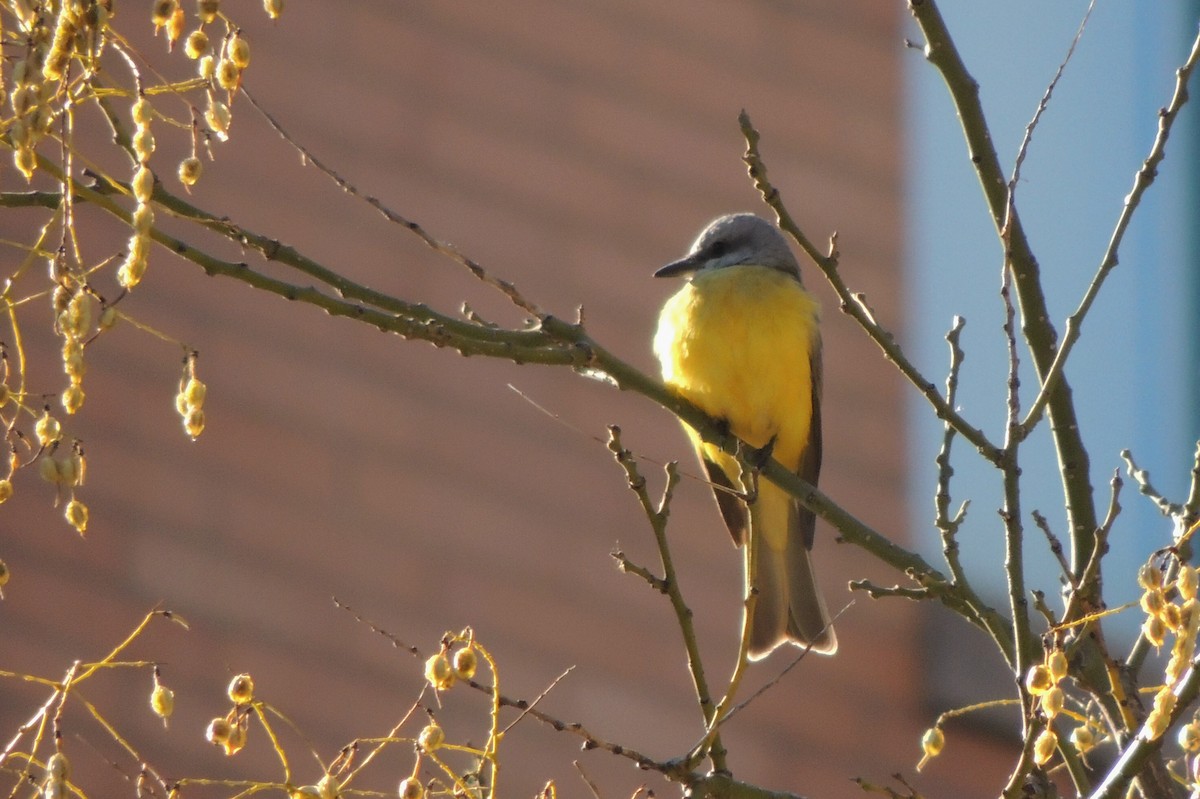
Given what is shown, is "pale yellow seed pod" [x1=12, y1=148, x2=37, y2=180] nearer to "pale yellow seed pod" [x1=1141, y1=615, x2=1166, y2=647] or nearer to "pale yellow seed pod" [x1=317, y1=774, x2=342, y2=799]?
"pale yellow seed pod" [x1=317, y1=774, x2=342, y2=799]

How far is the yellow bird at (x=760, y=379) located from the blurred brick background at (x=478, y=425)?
115 centimetres

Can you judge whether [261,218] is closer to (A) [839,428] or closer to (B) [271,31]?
(B) [271,31]

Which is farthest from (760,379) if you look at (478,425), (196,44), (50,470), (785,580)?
(50,470)

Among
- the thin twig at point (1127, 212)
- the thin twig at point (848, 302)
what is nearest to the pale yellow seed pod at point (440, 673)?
the thin twig at point (848, 302)

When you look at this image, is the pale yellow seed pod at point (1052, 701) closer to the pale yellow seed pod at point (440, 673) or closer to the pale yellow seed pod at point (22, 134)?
the pale yellow seed pod at point (440, 673)

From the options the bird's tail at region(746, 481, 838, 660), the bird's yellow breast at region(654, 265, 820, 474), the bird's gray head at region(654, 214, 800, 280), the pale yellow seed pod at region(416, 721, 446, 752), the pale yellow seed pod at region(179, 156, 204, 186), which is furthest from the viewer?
the bird's gray head at region(654, 214, 800, 280)

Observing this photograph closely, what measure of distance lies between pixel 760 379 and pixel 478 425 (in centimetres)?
181

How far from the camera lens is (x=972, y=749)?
713 cm

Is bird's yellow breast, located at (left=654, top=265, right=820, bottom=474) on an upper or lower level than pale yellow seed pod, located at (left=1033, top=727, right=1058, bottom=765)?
upper

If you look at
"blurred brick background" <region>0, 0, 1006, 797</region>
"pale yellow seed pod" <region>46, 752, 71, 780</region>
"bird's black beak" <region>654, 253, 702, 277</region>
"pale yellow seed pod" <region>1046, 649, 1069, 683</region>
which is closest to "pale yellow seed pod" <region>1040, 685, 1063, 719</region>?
"pale yellow seed pod" <region>1046, 649, 1069, 683</region>

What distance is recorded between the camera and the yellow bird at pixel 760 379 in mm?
4691

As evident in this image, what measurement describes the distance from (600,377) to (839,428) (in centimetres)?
425

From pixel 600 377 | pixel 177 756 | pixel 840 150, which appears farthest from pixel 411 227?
pixel 840 150

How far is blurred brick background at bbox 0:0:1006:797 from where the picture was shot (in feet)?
18.5
